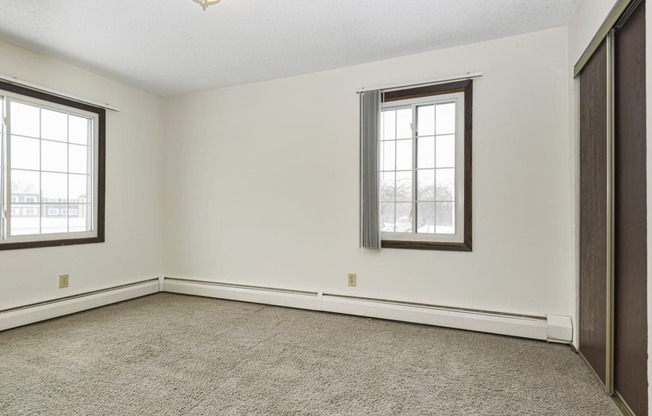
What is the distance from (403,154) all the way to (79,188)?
3169 mm

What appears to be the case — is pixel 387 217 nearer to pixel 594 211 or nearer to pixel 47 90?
pixel 594 211

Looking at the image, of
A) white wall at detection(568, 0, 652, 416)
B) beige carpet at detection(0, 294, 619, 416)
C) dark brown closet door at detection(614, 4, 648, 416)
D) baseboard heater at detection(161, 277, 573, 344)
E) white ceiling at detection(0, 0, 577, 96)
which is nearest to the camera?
white wall at detection(568, 0, 652, 416)

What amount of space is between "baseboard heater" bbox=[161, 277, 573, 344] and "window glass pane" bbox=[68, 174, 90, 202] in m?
1.33

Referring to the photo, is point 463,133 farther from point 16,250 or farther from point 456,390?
point 16,250

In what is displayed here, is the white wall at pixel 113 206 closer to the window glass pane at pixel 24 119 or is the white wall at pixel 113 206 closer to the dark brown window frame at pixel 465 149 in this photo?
the window glass pane at pixel 24 119

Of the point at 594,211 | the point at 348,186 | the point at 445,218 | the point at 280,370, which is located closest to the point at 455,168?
the point at 445,218

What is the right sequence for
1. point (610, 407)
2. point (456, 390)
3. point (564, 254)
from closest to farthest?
point (610, 407) < point (456, 390) < point (564, 254)

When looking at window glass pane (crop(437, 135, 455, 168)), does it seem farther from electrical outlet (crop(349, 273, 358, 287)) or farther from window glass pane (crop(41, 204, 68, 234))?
window glass pane (crop(41, 204, 68, 234))

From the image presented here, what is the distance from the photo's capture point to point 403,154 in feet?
10.7

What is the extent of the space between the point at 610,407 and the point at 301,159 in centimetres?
289

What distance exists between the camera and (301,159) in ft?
11.9

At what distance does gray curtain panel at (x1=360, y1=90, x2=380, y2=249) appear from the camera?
3242mm

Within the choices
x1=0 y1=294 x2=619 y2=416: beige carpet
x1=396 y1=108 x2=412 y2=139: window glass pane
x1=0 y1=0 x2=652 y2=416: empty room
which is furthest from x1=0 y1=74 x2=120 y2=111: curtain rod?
x1=396 y1=108 x2=412 y2=139: window glass pane

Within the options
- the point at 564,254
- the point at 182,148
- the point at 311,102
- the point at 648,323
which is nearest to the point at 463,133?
the point at 564,254
